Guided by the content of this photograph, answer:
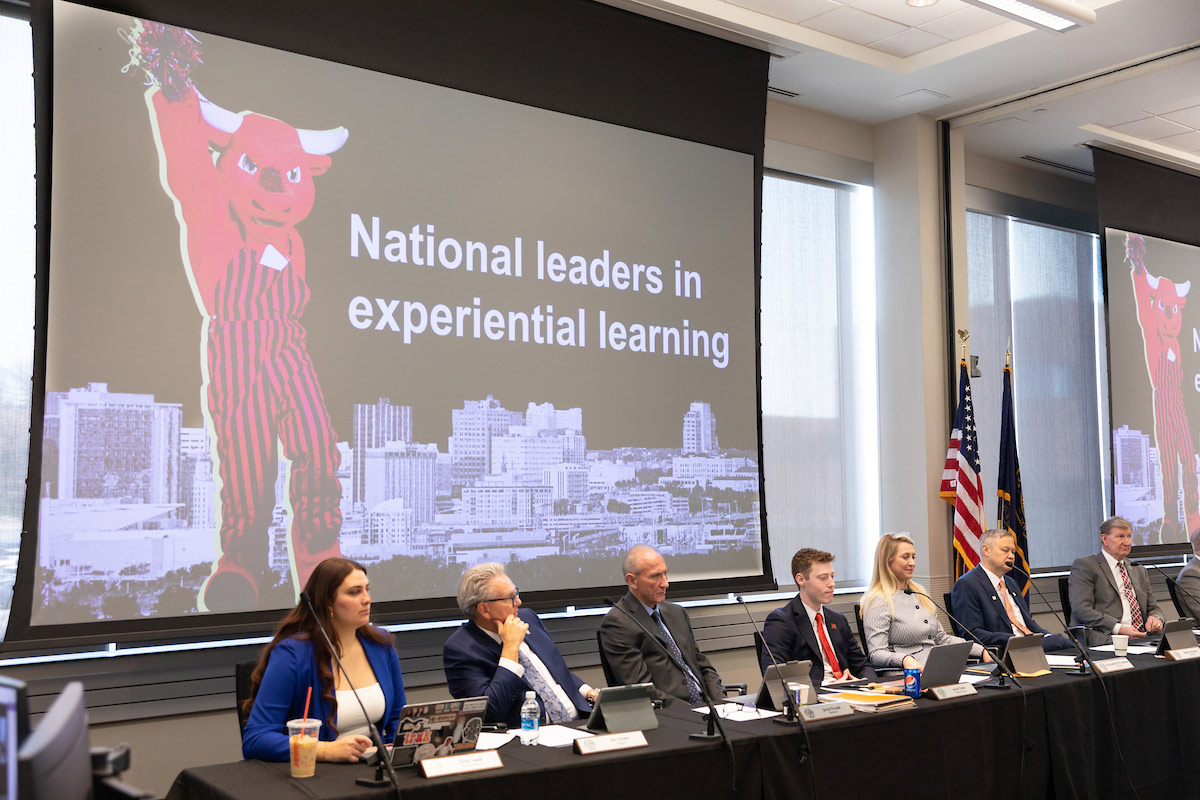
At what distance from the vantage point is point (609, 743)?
287 cm

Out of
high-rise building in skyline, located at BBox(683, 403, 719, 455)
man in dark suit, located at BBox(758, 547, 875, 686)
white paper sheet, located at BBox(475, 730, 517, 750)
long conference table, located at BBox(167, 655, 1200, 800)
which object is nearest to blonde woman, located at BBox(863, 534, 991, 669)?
man in dark suit, located at BBox(758, 547, 875, 686)

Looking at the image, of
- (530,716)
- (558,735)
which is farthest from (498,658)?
(558,735)

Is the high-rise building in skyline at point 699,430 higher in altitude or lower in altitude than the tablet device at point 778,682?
higher

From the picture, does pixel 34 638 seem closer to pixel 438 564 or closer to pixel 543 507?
pixel 438 564

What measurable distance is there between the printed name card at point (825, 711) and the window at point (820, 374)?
281 cm

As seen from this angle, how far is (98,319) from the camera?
12.3 feet

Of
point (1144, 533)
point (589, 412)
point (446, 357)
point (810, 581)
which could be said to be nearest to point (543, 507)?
point (589, 412)

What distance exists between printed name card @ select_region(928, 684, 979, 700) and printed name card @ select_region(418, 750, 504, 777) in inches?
65.1

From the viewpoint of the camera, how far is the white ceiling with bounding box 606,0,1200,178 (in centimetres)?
537

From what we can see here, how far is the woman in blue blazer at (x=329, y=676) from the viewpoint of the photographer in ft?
9.16

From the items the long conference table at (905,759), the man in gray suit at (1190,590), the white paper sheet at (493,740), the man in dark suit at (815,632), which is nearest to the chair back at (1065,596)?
the man in gray suit at (1190,590)

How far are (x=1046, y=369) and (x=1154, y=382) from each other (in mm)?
776

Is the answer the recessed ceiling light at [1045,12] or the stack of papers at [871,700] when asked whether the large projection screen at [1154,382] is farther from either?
the stack of papers at [871,700]

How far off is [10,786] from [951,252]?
6.23m
